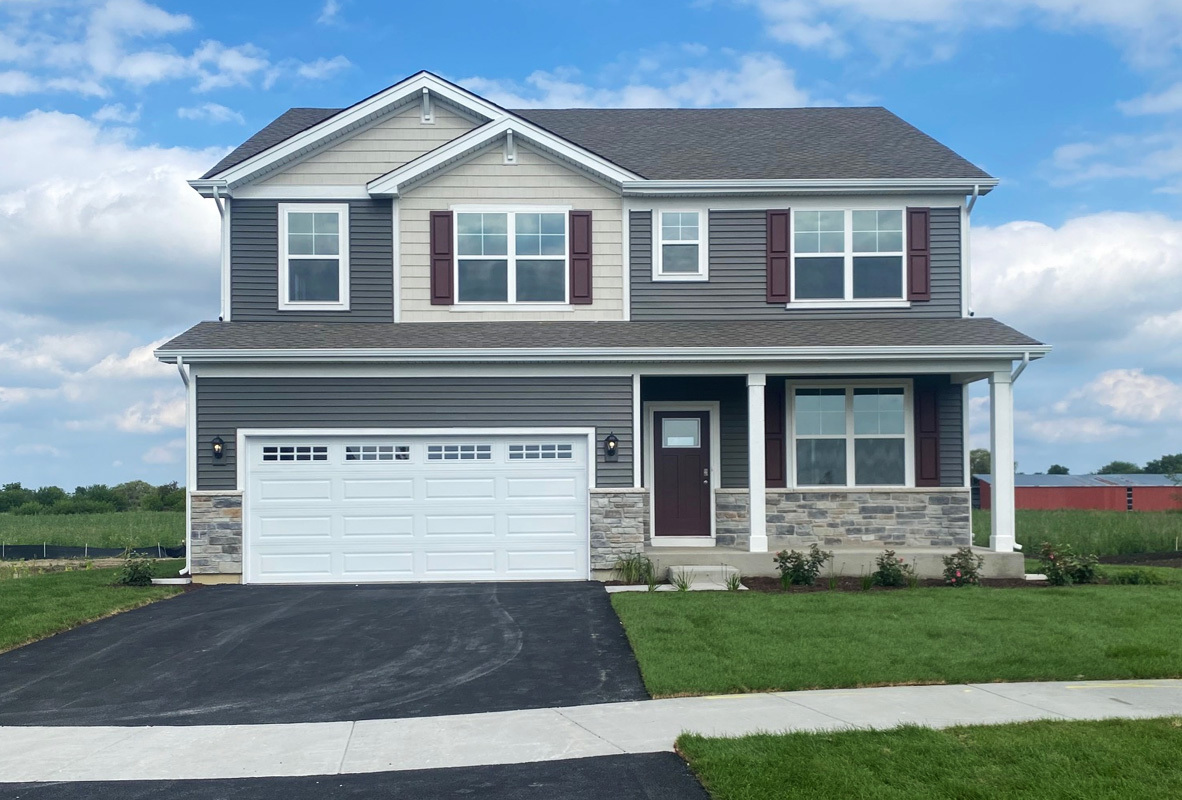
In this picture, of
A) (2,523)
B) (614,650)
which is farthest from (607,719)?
(2,523)

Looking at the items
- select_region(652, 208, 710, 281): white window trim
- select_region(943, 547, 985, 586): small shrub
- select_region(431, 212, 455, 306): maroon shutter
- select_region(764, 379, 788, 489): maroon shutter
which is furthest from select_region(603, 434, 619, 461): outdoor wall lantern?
select_region(943, 547, 985, 586): small shrub

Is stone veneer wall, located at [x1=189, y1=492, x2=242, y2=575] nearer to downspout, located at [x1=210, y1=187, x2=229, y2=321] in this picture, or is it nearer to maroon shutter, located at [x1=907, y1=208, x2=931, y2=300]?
downspout, located at [x1=210, y1=187, x2=229, y2=321]

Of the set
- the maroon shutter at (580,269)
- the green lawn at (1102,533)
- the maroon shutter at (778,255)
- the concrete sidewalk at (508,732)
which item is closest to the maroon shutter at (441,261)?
the maroon shutter at (580,269)

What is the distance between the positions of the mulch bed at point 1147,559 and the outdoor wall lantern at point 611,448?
10350 mm

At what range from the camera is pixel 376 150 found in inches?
647

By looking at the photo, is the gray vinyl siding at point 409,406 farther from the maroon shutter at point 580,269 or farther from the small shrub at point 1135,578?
the small shrub at point 1135,578

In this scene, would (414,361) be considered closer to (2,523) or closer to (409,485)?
(409,485)

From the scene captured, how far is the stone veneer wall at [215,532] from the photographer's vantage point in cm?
1467

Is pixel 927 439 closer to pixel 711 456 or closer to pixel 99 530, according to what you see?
pixel 711 456

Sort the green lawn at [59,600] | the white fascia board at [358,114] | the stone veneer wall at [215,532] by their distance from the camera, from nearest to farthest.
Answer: the green lawn at [59,600], the stone veneer wall at [215,532], the white fascia board at [358,114]

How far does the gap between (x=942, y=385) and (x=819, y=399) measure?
2.07 metres

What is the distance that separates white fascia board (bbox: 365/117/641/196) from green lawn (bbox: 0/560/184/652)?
6.88m

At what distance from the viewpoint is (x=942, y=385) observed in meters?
16.7

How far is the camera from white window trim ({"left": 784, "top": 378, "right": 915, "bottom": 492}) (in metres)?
16.4
